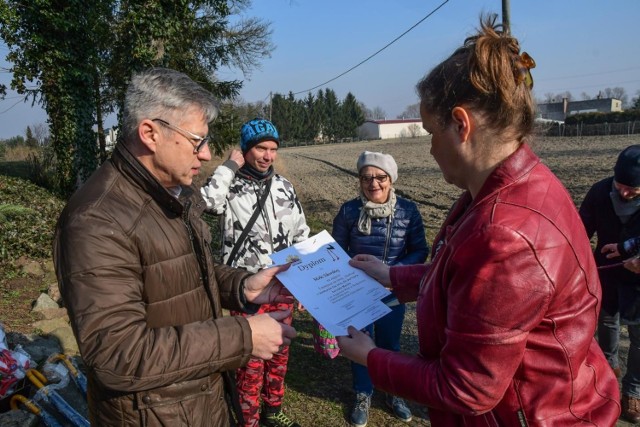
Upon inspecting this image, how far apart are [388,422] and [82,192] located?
3134 mm

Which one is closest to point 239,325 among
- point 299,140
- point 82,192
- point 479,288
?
point 82,192

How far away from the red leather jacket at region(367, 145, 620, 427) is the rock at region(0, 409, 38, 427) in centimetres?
272

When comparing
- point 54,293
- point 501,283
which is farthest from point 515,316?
point 54,293

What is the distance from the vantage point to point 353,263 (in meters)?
2.53

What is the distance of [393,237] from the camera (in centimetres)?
386

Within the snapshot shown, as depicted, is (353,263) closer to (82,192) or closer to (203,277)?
(203,277)

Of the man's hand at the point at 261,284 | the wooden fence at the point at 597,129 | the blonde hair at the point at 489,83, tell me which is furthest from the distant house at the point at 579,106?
the blonde hair at the point at 489,83

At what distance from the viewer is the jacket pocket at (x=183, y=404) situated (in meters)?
1.78

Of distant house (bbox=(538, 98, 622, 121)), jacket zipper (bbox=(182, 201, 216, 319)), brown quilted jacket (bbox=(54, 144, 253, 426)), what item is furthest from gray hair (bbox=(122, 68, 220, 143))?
distant house (bbox=(538, 98, 622, 121))

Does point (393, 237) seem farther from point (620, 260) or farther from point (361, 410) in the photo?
point (620, 260)

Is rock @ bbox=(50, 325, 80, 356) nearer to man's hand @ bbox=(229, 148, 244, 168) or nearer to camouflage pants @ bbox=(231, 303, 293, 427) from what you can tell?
camouflage pants @ bbox=(231, 303, 293, 427)

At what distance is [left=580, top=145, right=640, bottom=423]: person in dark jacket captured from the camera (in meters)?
3.78

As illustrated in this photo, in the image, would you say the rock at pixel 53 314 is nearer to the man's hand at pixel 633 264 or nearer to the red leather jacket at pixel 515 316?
the red leather jacket at pixel 515 316

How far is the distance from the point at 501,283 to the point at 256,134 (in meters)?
2.81
